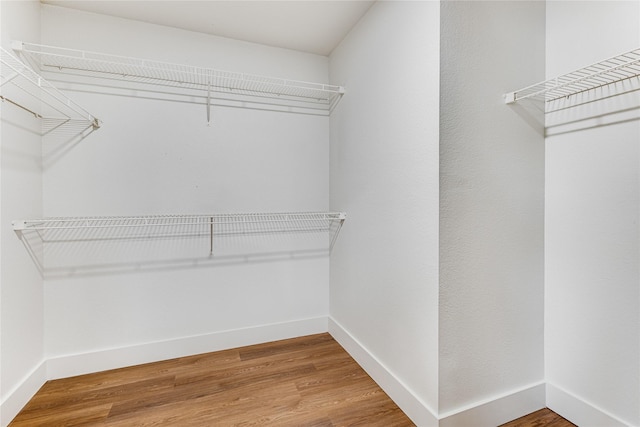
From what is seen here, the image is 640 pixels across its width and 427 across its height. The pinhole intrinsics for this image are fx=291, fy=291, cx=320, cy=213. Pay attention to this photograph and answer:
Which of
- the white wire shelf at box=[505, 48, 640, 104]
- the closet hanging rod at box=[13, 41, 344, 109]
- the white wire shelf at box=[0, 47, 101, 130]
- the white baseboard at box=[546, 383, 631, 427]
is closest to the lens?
the white wire shelf at box=[505, 48, 640, 104]

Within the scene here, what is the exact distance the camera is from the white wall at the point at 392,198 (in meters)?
1.34

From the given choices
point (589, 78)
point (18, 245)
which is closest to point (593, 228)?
point (589, 78)

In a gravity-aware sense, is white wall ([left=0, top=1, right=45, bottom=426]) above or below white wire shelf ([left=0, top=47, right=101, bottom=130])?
below

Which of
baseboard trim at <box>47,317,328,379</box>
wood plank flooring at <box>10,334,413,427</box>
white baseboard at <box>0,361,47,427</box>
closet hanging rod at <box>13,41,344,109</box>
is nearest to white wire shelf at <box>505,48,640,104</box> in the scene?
closet hanging rod at <box>13,41,344,109</box>

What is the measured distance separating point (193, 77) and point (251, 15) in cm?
56

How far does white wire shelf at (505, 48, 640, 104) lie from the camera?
1145mm

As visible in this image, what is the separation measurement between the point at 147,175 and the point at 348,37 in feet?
5.50

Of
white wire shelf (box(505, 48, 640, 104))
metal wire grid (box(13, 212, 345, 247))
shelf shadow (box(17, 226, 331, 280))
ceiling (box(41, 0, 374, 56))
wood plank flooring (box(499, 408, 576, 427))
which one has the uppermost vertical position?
ceiling (box(41, 0, 374, 56))

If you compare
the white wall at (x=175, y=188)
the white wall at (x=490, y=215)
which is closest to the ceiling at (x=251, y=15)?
the white wall at (x=175, y=188)

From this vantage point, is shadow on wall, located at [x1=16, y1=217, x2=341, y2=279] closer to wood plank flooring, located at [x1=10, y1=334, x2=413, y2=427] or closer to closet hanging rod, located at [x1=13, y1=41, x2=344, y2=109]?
wood plank flooring, located at [x1=10, y1=334, x2=413, y2=427]

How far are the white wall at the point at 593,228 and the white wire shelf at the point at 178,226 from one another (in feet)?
4.28

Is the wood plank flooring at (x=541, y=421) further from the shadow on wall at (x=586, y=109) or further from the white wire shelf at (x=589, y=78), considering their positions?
the white wire shelf at (x=589, y=78)

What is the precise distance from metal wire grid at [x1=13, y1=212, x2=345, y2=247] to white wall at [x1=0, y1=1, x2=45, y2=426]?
0.13 meters

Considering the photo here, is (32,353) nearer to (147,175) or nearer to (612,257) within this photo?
(147,175)
